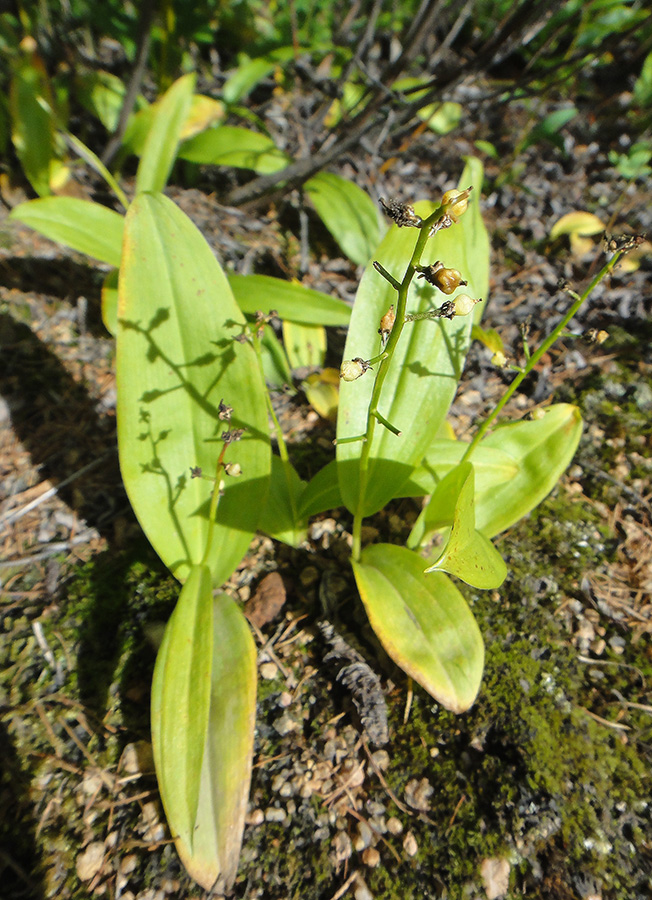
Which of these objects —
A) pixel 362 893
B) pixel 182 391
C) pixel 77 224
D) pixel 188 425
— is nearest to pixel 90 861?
pixel 362 893

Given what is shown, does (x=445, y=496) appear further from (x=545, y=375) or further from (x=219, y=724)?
(x=545, y=375)

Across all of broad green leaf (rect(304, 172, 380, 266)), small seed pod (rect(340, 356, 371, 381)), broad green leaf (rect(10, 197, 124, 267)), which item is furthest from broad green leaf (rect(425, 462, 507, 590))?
broad green leaf (rect(10, 197, 124, 267))

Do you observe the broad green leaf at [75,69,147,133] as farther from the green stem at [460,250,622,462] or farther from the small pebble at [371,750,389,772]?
the small pebble at [371,750,389,772]

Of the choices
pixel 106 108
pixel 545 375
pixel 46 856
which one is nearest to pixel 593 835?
pixel 46 856

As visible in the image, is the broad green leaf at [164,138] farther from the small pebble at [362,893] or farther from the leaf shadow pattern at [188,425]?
the small pebble at [362,893]

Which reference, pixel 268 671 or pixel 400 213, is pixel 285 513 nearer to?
pixel 268 671

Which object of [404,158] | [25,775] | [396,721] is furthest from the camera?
[404,158]

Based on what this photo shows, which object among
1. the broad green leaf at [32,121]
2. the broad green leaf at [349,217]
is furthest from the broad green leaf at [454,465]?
the broad green leaf at [32,121]
